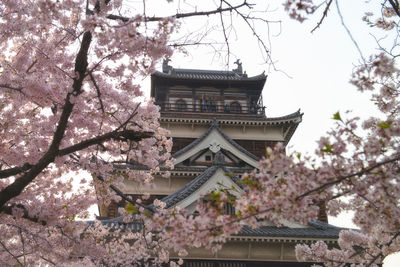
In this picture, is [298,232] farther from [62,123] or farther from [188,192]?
[62,123]

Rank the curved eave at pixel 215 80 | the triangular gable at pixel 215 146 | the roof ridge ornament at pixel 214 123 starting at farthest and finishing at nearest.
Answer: the curved eave at pixel 215 80, the roof ridge ornament at pixel 214 123, the triangular gable at pixel 215 146

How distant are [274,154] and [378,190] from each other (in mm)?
869

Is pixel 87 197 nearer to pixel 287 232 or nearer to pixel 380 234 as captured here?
pixel 380 234

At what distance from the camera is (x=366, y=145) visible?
9.14 ft

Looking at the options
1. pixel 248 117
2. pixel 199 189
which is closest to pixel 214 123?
pixel 248 117

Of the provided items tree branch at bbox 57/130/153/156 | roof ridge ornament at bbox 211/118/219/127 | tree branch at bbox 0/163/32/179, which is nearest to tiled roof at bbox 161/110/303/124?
roof ridge ornament at bbox 211/118/219/127

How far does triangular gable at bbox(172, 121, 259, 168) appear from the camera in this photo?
15.4 m

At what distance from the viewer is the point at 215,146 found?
15570 millimetres

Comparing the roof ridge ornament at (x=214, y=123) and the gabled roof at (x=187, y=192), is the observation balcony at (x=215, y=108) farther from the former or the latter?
the gabled roof at (x=187, y=192)

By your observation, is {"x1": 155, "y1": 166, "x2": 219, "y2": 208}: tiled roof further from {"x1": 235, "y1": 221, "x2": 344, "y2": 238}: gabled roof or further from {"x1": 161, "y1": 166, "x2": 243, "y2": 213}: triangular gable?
{"x1": 235, "y1": 221, "x2": 344, "y2": 238}: gabled roof

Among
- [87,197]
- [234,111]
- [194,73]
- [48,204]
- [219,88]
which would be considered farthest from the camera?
[194,73]

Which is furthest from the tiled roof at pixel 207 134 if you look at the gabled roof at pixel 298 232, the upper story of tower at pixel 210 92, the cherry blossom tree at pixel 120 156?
the cherry blossom tree at pixel 120 156

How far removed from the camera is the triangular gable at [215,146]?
15359 millimetres

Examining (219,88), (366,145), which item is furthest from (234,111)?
(366,145)
